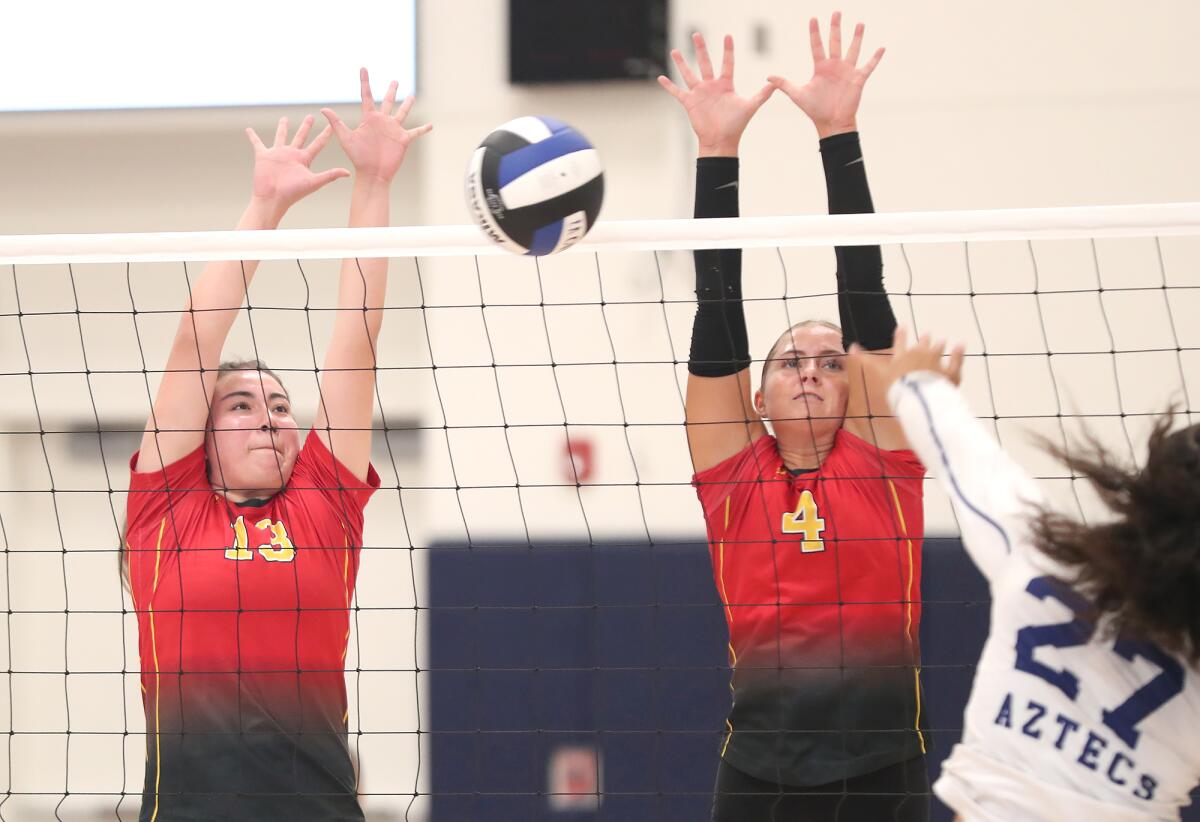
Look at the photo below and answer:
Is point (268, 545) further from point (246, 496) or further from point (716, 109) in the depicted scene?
point (716, 109)

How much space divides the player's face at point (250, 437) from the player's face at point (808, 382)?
1128 millimetres

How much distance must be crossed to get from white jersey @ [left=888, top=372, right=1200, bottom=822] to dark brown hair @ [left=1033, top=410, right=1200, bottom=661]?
40mm

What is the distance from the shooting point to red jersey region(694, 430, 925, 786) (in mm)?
2816

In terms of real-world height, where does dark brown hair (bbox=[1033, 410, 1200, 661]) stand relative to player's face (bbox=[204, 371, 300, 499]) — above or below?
below

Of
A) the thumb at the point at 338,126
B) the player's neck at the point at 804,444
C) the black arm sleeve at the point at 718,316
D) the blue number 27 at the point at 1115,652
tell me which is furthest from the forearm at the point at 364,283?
the blue number 27 at the point at 1115,652

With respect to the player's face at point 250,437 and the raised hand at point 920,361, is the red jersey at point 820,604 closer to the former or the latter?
the raised hand at point 920,361

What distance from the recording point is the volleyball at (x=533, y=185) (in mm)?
2539

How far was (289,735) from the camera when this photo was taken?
2.80 metres

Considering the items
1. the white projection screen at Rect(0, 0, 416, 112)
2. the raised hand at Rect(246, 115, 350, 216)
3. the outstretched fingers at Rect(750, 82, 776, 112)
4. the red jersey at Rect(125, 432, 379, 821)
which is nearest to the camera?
the red jersey at Rect(125, 432, 379, 821)

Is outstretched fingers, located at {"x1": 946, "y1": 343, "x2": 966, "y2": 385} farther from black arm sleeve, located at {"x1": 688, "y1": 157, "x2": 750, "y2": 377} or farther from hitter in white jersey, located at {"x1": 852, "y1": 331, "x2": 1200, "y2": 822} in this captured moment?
black arm sleeve, located at {"x1": 688, "y1": 157, "x2": 750, "y2": 377}

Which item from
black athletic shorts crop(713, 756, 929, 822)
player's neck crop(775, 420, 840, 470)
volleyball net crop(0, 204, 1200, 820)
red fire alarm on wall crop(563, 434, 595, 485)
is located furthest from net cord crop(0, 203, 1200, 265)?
red fire alarm on wall crop(563, 434, 595, 485)

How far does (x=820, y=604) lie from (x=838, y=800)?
42 cm

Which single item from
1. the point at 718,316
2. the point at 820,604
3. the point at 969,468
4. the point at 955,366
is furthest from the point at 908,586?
the point at 969,468

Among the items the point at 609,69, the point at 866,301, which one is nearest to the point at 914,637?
the point at 866,301
